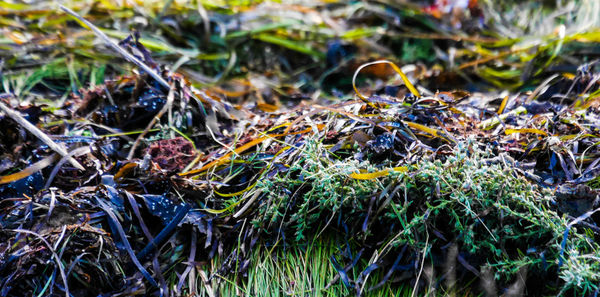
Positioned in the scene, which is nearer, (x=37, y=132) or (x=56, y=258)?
(x=56, y=258)

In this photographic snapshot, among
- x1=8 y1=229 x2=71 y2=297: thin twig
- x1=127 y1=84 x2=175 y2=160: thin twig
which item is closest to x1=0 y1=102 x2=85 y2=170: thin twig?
x1=127 y1=84 x2=175 y2=160: thin twig

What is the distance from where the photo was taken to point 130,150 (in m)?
1.71

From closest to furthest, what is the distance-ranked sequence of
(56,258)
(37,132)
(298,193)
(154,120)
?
(56,258)
(298,193)
(37,132)
(154,120)

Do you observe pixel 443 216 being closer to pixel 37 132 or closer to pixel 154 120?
pixel 154 120

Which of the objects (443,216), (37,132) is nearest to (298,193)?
(443,216)

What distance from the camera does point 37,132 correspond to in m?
1.56

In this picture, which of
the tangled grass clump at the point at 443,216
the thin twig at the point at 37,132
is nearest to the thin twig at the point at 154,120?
the thin twig at the point at 37,132

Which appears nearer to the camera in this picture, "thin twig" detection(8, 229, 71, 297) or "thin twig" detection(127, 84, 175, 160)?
"thin twig" detection(8, 229, 71, 297)

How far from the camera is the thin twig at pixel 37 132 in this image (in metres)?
1.51

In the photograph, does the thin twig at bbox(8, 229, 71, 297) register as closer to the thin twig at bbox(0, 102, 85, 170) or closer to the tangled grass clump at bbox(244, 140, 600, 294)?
the thin twig at bbox(0, 102, 85, 170)

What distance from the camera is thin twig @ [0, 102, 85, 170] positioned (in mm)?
1515

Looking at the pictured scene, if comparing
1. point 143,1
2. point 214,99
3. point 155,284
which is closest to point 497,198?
point 155,284

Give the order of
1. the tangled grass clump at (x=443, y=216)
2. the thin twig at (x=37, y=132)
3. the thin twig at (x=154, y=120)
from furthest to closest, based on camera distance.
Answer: the thin twig at (x=154, y=120) < the thin twig at (x=37, y=132) < the tangled grass clump at (x=443, y=216)

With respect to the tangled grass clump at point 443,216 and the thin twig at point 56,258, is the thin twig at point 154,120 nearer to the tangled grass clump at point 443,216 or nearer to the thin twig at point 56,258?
the thin twig at point 56,258
